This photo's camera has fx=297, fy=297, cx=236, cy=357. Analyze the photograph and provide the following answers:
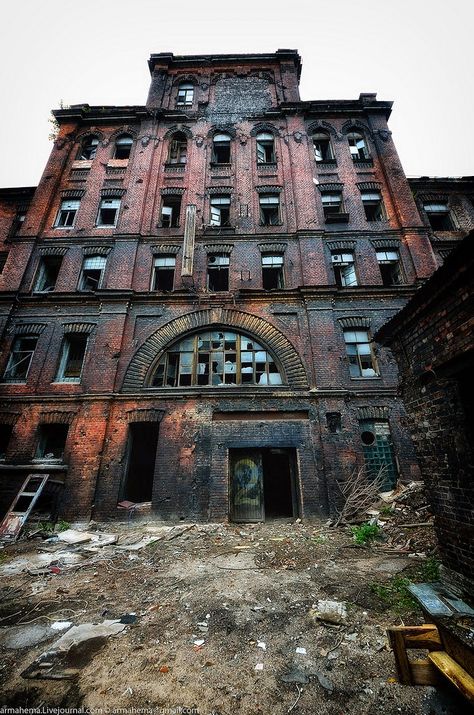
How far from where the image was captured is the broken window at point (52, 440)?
10062 millimetres

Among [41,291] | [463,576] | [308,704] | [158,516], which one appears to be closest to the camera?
[308,704]

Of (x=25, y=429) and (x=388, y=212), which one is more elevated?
(x=388, y=212)

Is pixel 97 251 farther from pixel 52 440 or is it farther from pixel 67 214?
pixel 52 440

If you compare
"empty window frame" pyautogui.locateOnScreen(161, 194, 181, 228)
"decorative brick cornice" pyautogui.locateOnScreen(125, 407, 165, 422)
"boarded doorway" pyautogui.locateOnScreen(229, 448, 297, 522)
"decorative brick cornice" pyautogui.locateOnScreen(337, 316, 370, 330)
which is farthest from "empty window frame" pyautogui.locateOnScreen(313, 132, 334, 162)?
"boarded doorway" pyautogui.locateOnScreen(229, 448, 297, 522)

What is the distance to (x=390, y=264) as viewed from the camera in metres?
12.9

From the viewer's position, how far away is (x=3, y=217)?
1590 cm

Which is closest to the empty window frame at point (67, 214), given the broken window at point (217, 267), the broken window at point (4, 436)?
the broken window at point (217, 267)

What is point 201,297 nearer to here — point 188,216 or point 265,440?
point 188,216

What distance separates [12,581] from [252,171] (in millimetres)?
16782

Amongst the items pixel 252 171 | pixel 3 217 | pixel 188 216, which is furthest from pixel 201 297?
pixel 3 217

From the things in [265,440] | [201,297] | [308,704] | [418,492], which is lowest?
[308,704]

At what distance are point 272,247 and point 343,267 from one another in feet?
10.5

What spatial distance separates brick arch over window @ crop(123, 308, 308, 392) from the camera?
1047cm

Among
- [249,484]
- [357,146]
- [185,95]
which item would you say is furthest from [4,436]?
[357,146]
